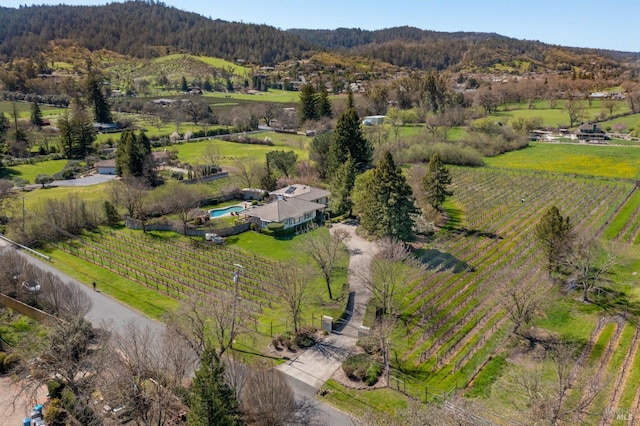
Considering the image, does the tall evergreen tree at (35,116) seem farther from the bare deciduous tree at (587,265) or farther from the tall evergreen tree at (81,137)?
the bare deciduous tree at (587,265)

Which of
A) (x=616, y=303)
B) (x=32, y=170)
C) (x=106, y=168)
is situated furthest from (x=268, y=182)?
(x=616, y=303)

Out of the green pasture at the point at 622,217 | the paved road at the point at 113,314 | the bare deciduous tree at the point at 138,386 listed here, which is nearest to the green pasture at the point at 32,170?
the paved road at the point at 113,314

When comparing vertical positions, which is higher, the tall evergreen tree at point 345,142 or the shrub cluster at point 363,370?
the tall evergreen tree at point 345,142

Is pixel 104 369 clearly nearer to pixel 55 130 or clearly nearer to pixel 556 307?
pixel 556 307

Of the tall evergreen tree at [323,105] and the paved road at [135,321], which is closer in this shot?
the paved road at [135,321]

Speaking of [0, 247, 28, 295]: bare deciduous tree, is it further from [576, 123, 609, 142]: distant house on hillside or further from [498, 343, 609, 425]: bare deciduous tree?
[576, 123, 609, 142]: distant house on hillside

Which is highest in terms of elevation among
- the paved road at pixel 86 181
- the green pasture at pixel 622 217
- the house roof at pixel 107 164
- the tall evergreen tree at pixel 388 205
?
the tall evergreen tree at pixel 388 205
